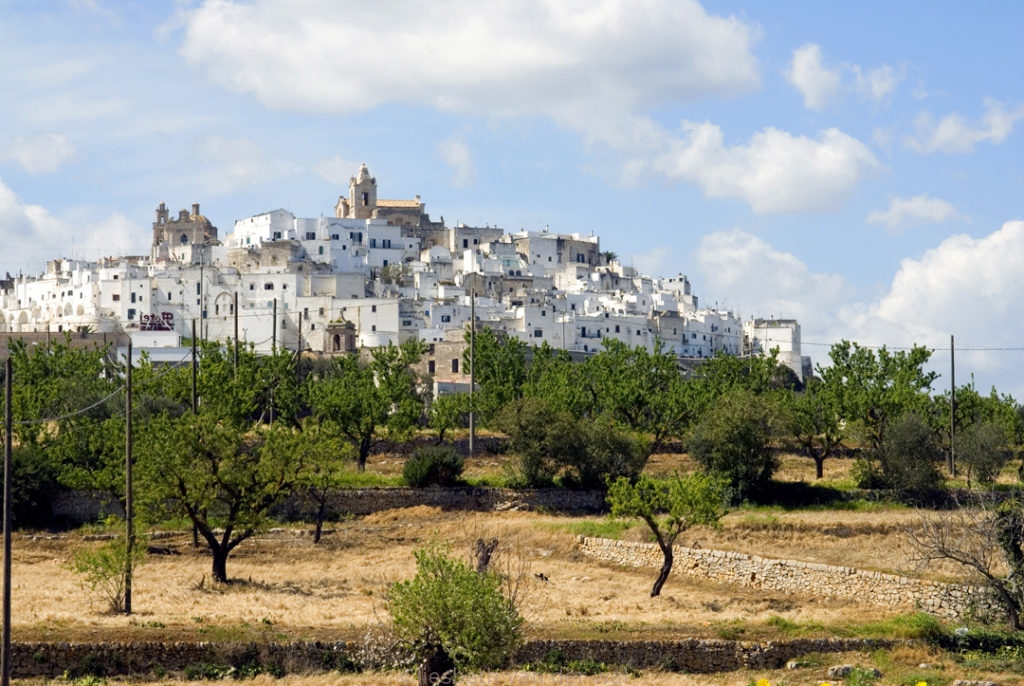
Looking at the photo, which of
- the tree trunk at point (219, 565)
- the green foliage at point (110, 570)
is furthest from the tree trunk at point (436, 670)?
the tree trunk at point (219, 565)

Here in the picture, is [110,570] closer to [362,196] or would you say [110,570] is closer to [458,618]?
[458,618]

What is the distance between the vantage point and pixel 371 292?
127562mm

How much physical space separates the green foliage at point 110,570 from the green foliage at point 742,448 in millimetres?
23535

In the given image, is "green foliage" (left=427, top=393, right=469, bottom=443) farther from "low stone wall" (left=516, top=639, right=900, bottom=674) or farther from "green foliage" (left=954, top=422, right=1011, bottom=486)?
"low stone wall" (left=516, top=639, right=900, bottom=674)

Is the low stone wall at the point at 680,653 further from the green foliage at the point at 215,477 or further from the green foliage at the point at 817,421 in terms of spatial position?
the green foliage at the point at 817,421

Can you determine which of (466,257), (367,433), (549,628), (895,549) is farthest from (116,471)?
(466,257)

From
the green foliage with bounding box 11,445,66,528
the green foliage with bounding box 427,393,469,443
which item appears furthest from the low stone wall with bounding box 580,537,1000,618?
the green foliage with bounding box 11,445,66,528

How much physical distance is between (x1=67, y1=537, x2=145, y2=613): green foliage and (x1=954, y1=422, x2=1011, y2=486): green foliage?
32028mm

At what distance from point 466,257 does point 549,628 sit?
110078 millimetres

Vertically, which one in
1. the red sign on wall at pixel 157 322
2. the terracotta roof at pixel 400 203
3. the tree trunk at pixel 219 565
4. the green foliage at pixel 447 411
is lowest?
the tree trunk at pixel 219 565

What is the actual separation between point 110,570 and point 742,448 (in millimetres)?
25421

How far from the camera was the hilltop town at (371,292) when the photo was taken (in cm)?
11512

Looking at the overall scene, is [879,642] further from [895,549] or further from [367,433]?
[367,433]

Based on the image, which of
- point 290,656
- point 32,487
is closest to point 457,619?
point 290,656
